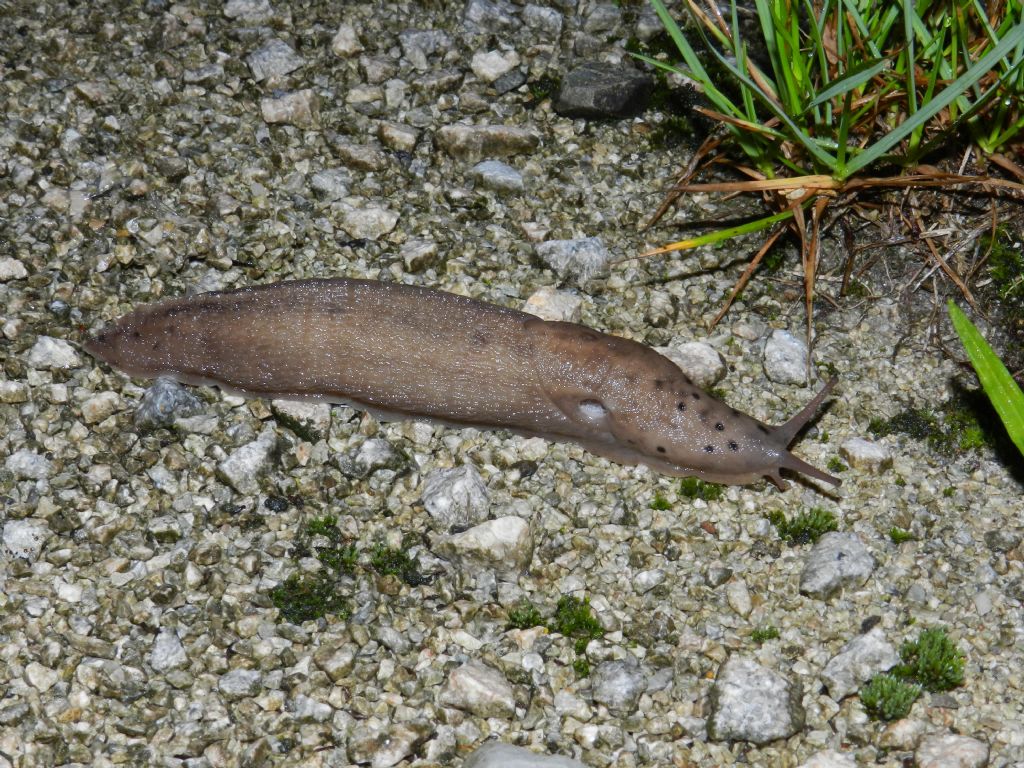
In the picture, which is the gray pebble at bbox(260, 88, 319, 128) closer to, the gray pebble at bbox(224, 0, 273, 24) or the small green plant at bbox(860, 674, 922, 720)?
the gray pebble at bbox(224, 0, 273, 24)

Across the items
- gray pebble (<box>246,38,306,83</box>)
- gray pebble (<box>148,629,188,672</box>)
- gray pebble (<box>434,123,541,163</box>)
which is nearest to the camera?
gray pebble (<box>148,629,188,672</box>)

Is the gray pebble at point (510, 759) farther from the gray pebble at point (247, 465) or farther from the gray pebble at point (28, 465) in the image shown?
the gray pebble at point (28, 465)

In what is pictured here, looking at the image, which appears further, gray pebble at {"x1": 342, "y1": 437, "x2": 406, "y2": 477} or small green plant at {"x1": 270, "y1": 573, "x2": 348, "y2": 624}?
gray pebble at {"x1": 342, "y1": 437, "x2": 406, "y2": 477}

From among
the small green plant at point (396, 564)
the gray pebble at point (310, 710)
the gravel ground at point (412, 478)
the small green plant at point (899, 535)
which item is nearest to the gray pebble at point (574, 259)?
the gravel ground at point (412, 478)

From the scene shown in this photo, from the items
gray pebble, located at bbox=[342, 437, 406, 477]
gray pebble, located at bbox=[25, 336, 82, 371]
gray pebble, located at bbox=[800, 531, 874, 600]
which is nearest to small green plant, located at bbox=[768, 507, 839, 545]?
gray pebble, located at bbox=[800, 531, 874, 600]

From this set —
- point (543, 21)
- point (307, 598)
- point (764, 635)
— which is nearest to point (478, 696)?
point (307, 598)

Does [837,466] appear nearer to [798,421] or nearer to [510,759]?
[798,421]

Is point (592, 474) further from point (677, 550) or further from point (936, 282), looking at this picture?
point (936, 282)
